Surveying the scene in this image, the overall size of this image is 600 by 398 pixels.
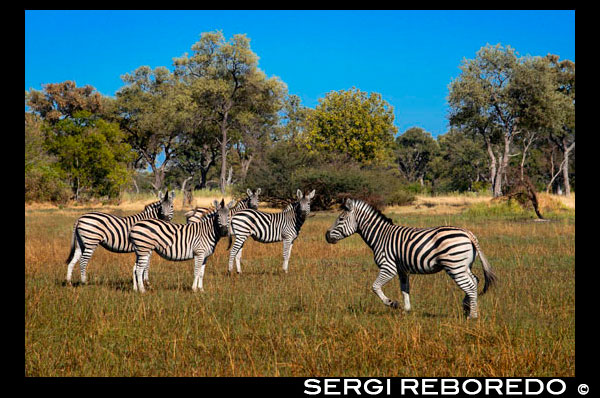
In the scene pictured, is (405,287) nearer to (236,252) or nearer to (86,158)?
(236,252)

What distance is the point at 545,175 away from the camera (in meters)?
65.4

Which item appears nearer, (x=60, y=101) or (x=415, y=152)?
(x=60, y=101)

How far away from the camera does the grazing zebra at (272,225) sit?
1318 centimetres

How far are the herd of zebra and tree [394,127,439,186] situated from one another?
67883 millimetres

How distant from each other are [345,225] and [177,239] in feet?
10.4

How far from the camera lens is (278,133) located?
70125mm

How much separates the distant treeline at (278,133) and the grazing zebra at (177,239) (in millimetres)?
24832

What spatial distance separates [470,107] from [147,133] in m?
36.8

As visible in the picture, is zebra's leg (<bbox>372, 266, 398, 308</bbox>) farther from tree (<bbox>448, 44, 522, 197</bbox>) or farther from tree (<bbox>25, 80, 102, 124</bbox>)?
tree (<bbox>25, 80, 102, 124</bbox>)

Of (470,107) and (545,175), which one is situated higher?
(470,107)

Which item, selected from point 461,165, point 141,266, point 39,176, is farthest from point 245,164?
point 141,266

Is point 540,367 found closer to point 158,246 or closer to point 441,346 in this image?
point 441,346

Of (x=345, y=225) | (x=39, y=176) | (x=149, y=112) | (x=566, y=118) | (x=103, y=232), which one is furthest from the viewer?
(x=149, y=112)
